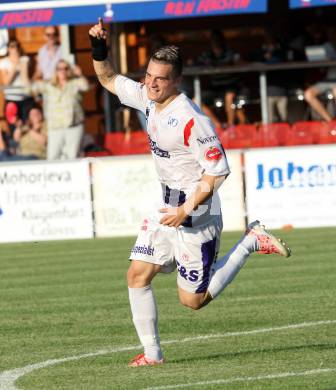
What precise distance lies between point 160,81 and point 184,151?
1.53ft

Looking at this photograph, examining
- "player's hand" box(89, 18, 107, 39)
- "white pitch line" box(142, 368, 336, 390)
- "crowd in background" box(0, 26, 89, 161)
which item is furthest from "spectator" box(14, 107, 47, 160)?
"white pitch line" box(142, 368, 336, 390)

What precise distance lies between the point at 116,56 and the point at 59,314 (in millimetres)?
14852

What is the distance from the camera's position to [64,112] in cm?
2178

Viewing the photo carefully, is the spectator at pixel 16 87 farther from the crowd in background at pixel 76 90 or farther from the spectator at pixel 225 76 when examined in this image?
the spectator at pixel 225 76

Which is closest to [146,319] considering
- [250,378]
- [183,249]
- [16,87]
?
[183,249]

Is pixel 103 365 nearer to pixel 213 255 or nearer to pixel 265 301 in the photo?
pixel 213 255

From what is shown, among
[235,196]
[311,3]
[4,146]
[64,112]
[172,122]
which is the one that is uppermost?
[311,3]

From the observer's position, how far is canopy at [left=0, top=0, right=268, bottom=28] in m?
22.2

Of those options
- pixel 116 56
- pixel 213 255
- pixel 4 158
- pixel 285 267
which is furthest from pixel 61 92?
pixel 213 255

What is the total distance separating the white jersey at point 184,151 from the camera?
7852 mm

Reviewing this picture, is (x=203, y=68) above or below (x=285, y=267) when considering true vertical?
above

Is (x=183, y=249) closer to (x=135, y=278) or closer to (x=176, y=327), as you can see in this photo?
(x=135, y=278)

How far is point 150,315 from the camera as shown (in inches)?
323

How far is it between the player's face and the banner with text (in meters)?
11.6
